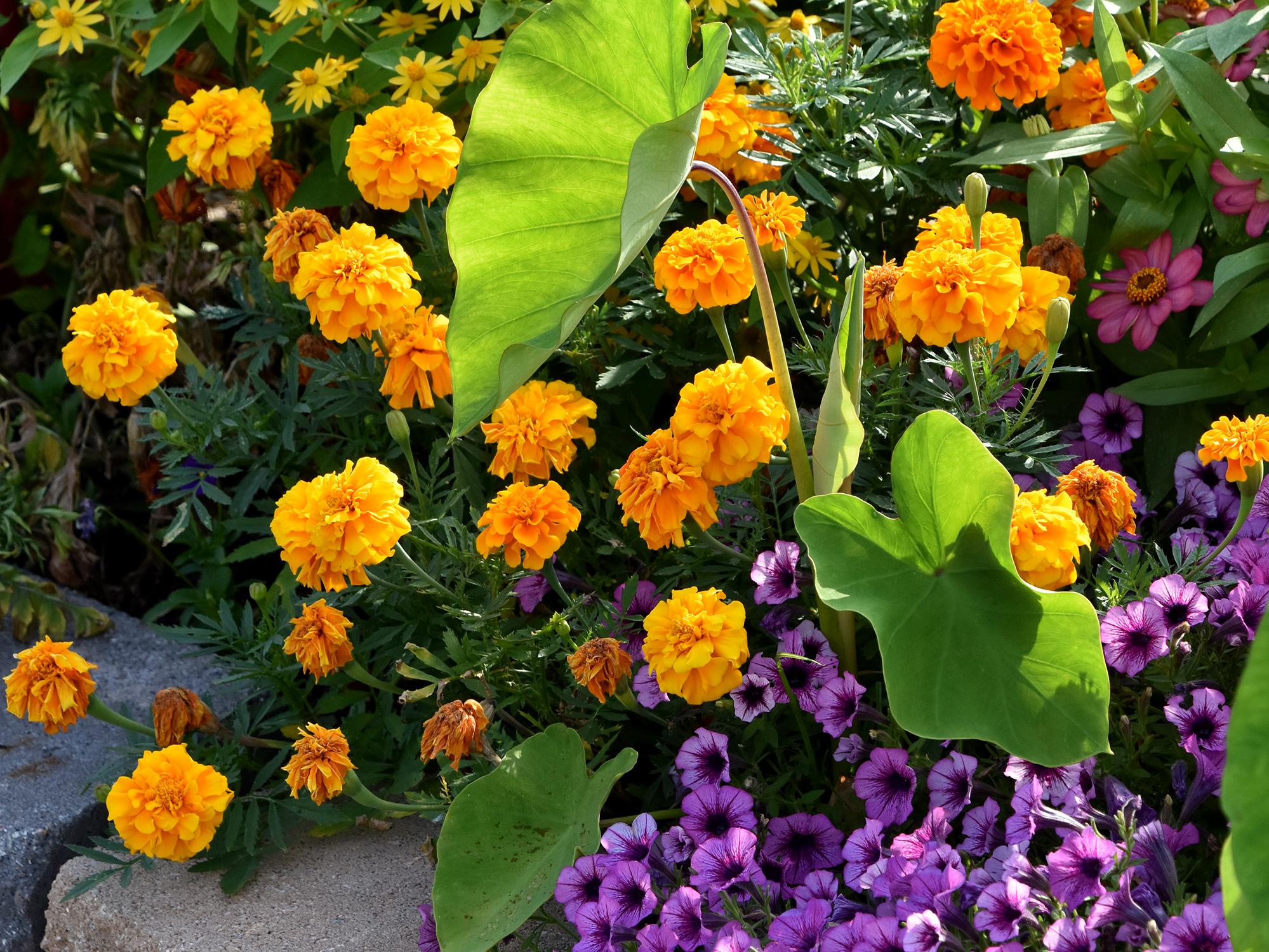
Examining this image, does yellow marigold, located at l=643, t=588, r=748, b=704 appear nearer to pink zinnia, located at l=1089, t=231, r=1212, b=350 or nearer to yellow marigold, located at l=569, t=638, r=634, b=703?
yellow marigold, located at l=569, t=638, r=634, b=703

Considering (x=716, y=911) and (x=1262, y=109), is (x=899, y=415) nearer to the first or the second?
(x=716, y=911)

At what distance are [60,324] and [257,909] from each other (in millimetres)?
1661

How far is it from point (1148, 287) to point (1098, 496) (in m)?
0.48

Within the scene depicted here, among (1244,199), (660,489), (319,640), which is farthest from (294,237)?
(1244,199)

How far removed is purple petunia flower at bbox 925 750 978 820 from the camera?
1.18 m

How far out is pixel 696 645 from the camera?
1186mm

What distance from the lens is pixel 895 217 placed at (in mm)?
1880

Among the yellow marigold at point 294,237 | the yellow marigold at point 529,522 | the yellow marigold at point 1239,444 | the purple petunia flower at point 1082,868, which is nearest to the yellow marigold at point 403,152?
the yellow marigold at point 294,237

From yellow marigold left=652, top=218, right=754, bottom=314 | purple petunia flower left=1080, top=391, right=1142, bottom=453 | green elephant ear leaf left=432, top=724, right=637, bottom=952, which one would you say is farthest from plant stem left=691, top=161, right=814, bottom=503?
purple petunia flower left=1080, top=391, right=1142, bottom=453

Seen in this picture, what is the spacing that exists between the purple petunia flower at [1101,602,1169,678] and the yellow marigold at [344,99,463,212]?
3.14ft

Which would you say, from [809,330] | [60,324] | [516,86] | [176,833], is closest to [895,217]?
[809,330]

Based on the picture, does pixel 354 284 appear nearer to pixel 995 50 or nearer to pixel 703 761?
pixel 703 761

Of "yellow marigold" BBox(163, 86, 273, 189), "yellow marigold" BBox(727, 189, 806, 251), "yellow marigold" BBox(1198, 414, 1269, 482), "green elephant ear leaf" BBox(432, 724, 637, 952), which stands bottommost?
"green elephant ear leaf" BBox(432, 724, 637, 952)

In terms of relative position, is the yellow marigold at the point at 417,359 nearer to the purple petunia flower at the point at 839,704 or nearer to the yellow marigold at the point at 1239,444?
the purple petunia flower at the point at 839,704
